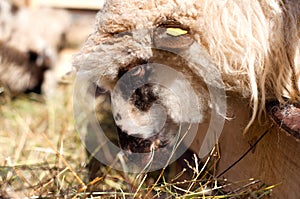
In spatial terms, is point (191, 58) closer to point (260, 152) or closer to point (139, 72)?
point (139, 72)

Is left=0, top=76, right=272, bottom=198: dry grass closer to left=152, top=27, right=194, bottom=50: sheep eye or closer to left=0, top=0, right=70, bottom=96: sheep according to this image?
left=0, top=0, right=70, bottom=96: sheep

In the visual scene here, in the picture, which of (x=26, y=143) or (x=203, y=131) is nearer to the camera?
(x=203, y=131)

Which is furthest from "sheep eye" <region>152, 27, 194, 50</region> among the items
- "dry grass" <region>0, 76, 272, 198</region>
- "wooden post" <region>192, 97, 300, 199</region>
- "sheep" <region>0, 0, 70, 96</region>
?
"sheep" <region>0, 0, 70, 96</region>

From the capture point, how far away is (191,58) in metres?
1.58

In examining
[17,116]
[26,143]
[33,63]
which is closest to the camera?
[26,143]

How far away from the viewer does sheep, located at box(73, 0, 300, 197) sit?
1.54 metres

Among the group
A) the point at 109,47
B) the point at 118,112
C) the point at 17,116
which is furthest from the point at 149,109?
the point at 17,116

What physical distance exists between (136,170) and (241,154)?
1.16ft

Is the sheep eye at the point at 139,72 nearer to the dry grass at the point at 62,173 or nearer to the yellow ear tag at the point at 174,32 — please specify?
the yellow ear tag at the point at 174,32

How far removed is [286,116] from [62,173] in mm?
838

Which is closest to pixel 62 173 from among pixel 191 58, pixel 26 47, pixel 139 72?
pixel 139 72

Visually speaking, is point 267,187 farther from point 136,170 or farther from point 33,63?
point 33,63

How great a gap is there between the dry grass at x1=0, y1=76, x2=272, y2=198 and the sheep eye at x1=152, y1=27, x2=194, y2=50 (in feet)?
1.20

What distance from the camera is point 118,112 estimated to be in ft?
5.46
